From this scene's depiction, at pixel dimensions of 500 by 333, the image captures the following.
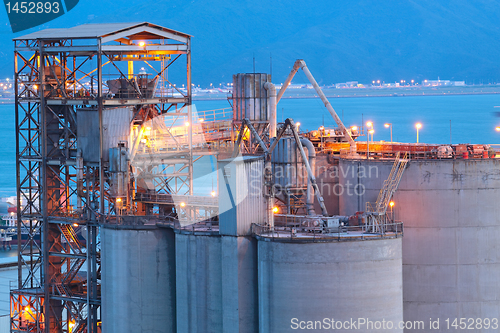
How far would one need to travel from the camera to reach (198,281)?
4231 centimetres

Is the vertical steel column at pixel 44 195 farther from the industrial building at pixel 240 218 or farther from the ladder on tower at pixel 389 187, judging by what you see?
the ladder on tower at pixel 389 187

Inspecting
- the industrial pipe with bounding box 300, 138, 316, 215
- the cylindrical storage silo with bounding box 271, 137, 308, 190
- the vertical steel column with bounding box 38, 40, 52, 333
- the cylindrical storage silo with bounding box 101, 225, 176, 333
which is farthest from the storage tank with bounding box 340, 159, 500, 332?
the vertical steel column with bounding box 38, 40, 52, 333

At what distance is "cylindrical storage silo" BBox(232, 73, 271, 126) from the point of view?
173ft

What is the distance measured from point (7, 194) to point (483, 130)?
4281 inches

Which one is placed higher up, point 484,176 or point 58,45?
point 58,45

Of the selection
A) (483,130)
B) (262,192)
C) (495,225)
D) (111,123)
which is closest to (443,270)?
(495,225)

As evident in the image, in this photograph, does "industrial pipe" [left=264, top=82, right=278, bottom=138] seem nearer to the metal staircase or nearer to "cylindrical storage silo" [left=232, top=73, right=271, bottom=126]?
"cylindrical storage silo" [left=232, top=73, right=271, bottom=126]

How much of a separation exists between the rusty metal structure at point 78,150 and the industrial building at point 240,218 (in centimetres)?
12

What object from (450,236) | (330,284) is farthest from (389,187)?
(330,284)

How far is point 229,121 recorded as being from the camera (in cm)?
5831

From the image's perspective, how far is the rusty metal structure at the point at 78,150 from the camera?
4819 cm

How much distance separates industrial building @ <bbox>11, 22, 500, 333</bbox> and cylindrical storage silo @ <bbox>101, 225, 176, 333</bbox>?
0.22 ft

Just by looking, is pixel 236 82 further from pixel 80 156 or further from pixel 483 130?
pixel 483 130

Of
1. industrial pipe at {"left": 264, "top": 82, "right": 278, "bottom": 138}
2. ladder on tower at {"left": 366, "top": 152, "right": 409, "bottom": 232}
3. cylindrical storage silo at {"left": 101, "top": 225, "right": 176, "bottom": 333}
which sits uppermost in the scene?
industrial pipe at {"left": 264, "top": 82, "right": 278, "bottom": 138}
